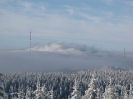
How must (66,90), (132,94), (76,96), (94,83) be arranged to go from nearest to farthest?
(94,83) < (76,96) < (132,94) < (66,90)

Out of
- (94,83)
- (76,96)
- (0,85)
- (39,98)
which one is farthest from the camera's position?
(76,96)

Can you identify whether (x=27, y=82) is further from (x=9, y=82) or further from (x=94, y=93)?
(x=94, y=93)

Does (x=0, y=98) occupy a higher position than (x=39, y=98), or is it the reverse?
(x=0, y=98)

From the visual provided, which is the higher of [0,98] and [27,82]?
[0,98]

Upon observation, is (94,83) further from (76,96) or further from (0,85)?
(0,85)

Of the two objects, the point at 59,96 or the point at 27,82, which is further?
the point at 27,82

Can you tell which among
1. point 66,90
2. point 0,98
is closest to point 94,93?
point 0,98

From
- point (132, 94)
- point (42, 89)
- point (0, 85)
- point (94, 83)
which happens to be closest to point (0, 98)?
point (0, 85)

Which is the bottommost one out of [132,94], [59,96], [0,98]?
[59,96]

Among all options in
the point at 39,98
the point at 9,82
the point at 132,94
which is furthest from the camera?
the point at 9,82
